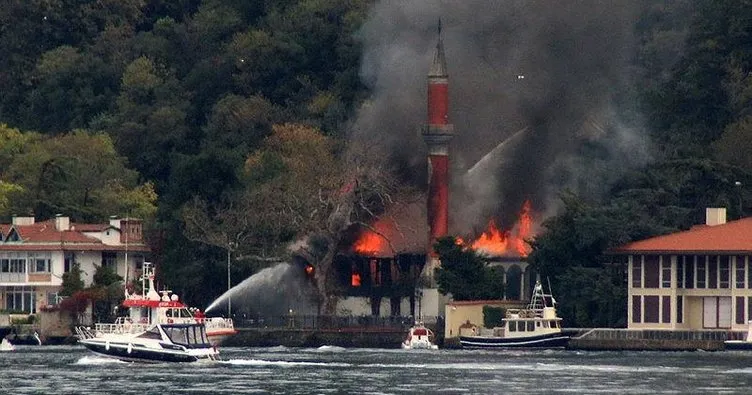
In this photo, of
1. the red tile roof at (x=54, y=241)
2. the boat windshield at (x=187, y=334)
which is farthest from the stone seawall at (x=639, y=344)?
the red tile roof at (x=54, y=241)

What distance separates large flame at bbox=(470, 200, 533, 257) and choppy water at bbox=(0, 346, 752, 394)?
1720 centimetres

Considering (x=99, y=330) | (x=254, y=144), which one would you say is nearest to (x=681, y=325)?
(x=99, y=330)

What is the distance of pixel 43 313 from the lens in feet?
562

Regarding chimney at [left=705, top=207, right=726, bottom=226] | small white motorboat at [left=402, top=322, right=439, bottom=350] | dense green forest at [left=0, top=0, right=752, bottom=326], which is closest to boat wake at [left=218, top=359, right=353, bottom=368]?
small white motorboat at [left=402, top=322, right=439, bottom=350]

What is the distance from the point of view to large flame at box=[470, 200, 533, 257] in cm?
17312

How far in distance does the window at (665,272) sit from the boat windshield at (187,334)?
26.4 m

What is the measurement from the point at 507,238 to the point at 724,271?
18956mm

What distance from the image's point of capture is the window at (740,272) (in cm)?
15750

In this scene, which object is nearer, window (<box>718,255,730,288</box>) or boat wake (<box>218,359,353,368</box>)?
boat wake (<box>218,359,353,368</box>)

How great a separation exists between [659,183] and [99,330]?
33.5 metres

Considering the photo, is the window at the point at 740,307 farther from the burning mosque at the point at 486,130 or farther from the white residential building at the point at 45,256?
the white residential building at the point at 45,256

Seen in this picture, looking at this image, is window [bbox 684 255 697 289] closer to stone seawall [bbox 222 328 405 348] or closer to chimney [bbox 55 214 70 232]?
stone seawall [bbox 222 328 405 348]

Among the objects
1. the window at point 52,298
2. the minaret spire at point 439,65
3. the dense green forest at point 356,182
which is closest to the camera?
the dense green forest at point 356,182

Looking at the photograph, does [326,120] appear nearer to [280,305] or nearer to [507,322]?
[280,305]
